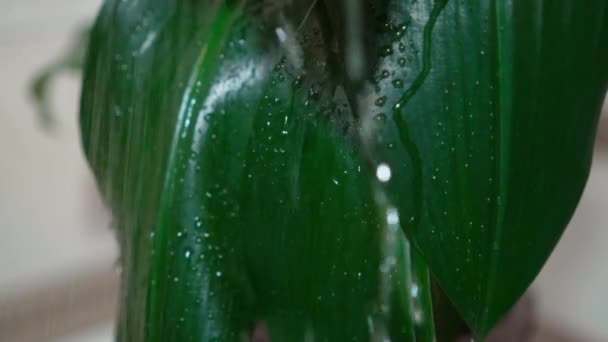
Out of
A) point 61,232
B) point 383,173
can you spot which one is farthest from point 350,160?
point 61,232

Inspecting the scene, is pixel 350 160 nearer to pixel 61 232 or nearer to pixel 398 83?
pixel 398 83

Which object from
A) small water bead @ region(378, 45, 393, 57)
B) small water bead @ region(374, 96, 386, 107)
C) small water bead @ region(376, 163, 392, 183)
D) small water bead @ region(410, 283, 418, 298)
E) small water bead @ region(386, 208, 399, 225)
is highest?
small water bead @ region(378, 45, 393, 57)

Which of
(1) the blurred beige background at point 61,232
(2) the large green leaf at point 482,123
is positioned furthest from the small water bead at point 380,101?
(1) the blurred beige background at point 61,232

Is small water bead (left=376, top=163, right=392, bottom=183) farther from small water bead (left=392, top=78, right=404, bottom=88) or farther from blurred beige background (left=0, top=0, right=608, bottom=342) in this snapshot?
blurred beige background (left=0, top=0, right=608, bottom=342)

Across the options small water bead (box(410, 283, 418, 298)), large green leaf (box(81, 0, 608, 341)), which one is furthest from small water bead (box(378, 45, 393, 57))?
small water bead (box(410, 283, 418, 298))

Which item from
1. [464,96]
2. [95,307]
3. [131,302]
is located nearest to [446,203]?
[464,96]

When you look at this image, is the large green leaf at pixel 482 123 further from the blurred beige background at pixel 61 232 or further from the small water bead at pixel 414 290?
the blurred beige background at pixel 61 232

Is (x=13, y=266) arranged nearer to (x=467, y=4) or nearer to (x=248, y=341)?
(x=248, y=341)
